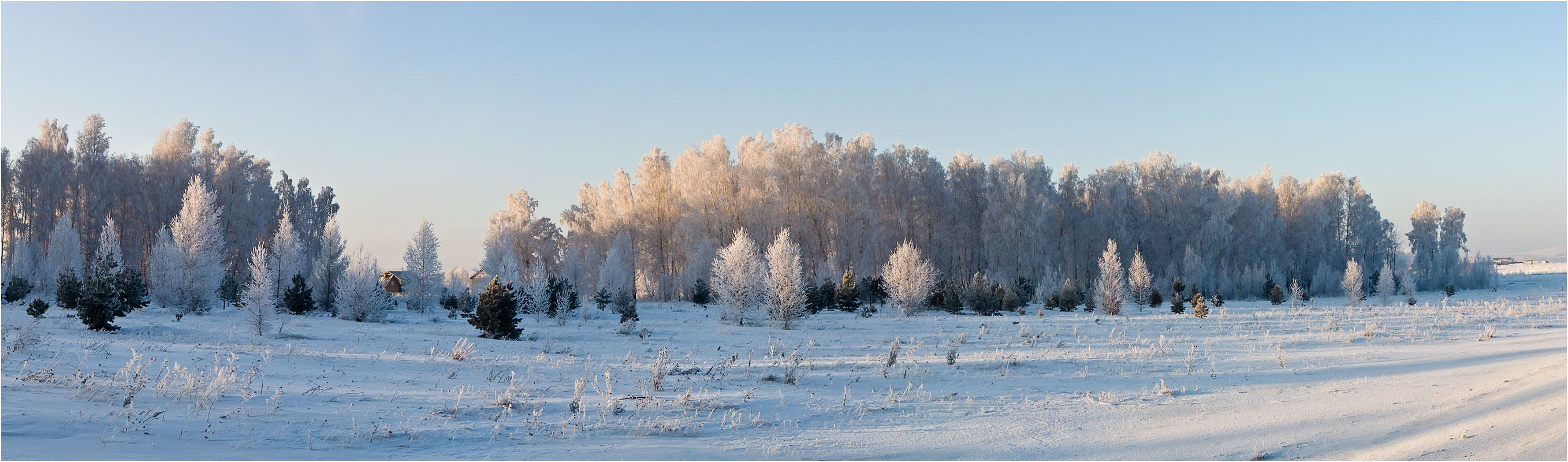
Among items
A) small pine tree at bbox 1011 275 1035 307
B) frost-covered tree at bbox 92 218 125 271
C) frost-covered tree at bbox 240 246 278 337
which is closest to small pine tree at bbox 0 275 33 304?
frost-covered tree at bbox 92 218 125 271

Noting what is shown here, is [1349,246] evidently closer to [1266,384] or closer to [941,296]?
[941,296]

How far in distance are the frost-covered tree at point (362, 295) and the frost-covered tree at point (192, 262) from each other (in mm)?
4830

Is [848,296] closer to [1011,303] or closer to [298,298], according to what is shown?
[1011,303]

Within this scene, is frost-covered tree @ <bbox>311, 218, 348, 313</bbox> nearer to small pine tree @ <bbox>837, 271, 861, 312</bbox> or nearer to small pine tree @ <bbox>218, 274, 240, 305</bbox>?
small pine tree @ <bbox>218, 274, 240, 305</bbox>

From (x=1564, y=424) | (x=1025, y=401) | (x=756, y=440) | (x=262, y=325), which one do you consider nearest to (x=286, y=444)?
(x=756, y=440)

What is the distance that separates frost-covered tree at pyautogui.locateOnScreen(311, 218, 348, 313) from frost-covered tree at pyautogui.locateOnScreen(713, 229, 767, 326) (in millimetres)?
14793

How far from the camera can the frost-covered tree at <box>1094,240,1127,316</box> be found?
103 ft

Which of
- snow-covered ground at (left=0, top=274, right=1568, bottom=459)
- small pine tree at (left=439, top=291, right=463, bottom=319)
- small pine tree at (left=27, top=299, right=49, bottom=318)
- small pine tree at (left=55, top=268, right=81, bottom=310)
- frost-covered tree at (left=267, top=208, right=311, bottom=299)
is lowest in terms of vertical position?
snow-covered ground at (left=0, top=274, right=1568, bottom=459)

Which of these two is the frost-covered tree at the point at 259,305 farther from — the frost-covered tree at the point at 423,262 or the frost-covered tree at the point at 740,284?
the frost-covered tree at the point at 423,262

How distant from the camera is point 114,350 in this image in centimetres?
1263

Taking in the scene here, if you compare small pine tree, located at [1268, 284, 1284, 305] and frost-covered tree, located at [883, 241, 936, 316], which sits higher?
frost-covered tree, located at [883, 241, 936, 316]

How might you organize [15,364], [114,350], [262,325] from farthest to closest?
[262,325] → [114,350] → [15,364]

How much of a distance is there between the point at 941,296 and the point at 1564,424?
2659 cm

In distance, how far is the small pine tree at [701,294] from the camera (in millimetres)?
42188
